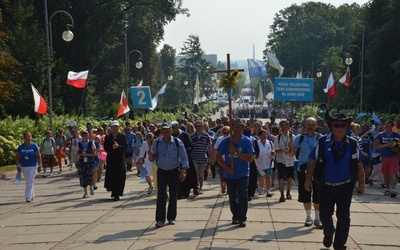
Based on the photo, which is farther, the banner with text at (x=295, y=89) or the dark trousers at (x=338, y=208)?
the banner with text at (x=295, y=89)

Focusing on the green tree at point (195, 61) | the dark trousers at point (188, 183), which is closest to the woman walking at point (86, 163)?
the dark trousers at point (188, 183)

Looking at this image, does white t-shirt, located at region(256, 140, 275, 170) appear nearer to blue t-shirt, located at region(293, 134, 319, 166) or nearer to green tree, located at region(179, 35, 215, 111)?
blue t-shirt, located at region(293, 134, 319, 166)

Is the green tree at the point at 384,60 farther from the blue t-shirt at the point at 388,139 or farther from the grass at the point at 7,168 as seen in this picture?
the blue t-shirt at the point at 388,139

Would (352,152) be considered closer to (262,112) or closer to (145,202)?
(145,202)

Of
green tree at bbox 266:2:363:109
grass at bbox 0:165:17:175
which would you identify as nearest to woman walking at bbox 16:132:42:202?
grass at bbox 0:165:17:175

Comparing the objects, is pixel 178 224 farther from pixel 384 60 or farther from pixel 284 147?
pixel 384 60

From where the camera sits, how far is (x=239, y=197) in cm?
1020

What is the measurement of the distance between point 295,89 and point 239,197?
7.86 metres

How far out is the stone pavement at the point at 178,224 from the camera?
9.02m

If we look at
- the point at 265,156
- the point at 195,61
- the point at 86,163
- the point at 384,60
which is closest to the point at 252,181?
the point at 265,156

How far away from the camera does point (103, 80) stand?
6744cm

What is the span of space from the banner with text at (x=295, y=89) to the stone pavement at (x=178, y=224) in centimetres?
313

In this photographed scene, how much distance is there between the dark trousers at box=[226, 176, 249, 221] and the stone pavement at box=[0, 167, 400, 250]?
0.83 ft

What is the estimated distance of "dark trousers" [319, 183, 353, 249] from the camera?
25.4ft
